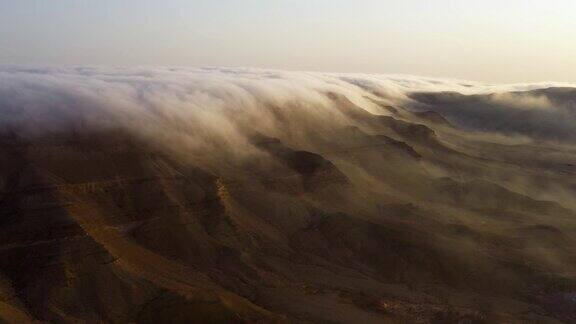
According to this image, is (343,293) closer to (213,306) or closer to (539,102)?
(213,306)

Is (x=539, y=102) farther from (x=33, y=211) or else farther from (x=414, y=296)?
(x=33, y=211)

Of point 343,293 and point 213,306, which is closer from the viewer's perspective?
point 213,306

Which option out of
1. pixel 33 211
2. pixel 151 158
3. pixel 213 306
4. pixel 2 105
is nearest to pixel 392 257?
pixel 213 306

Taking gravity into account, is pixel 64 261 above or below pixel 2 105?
below

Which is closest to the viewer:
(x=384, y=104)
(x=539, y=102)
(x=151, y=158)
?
(x=151, y=158)

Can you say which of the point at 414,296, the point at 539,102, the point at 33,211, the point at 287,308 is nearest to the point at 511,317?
the point at 414,296

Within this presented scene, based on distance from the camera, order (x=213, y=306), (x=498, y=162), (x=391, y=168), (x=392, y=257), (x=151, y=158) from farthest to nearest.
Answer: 1. (x=498, y=162)
2. (x=391, y=168)
3. (x=151, y=158)
4. (x=392, y=257)
5. (x=213, y=306)
